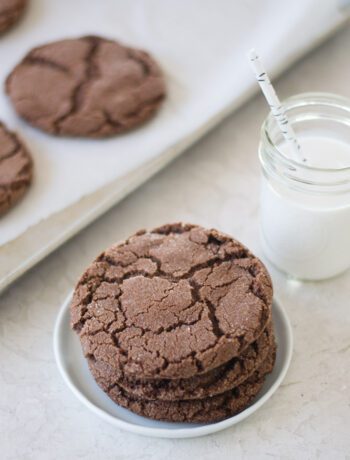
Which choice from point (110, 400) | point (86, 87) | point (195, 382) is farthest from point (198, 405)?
point (86, 87)

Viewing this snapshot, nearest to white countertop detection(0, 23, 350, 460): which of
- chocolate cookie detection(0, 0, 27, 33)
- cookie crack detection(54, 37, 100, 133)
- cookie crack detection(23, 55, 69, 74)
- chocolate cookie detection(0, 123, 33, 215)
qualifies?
chocolate cookie detection(0, 123, 33, 215)

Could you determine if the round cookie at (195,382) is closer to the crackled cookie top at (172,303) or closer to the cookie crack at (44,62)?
the crackled cookie top at (172,303)

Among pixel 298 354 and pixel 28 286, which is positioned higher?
pixel 28 286

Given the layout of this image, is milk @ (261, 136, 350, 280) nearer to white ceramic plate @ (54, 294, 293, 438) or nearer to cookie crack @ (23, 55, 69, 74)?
white ceramic plate @ (54, 294, 293, 438)

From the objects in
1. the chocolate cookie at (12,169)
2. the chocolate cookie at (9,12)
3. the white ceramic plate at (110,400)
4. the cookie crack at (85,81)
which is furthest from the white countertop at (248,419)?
the chocolate cookie at (9,12)

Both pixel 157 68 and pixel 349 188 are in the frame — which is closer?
pixel 349 188

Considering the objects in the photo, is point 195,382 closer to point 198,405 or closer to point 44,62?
point 198,405

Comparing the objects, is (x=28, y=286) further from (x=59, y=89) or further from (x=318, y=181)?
(x=318, y=181)

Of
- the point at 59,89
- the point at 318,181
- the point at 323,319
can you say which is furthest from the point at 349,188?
the point at 59,89
